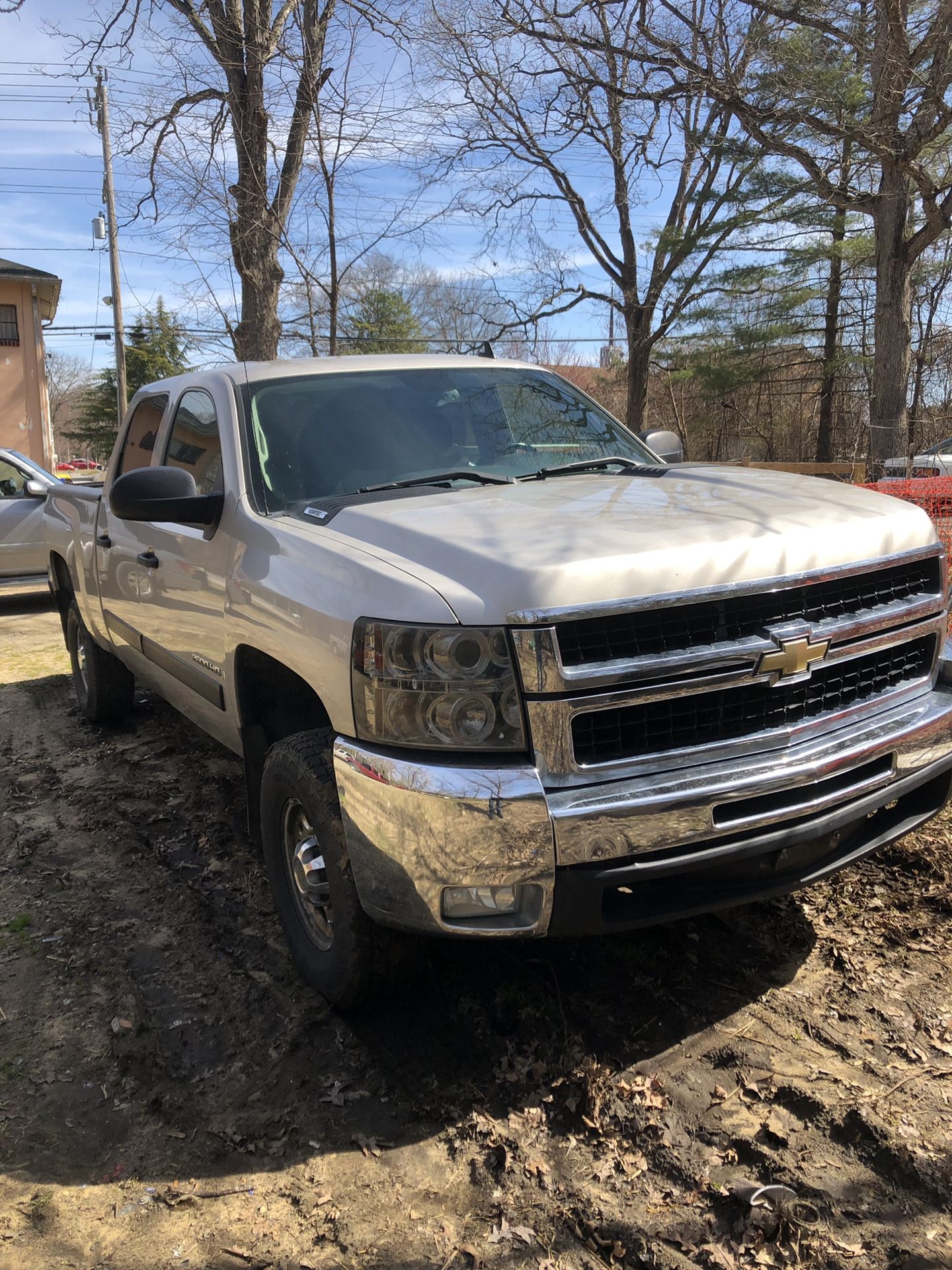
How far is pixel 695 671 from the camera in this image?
241 centimetres

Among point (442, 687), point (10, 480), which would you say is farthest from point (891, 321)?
point (442, 687)

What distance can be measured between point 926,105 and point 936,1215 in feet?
37.8

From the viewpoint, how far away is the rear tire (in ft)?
19.6

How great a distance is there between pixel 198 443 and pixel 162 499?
77cm

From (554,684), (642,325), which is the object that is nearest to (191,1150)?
(554,684)

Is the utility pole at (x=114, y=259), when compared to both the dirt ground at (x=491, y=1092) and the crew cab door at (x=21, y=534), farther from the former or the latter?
the dirt ground at (x=491, y=1092)

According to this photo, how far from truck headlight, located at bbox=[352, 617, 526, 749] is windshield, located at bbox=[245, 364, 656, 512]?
46.0 inches

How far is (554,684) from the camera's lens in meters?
2.28

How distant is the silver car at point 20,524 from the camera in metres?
11.4

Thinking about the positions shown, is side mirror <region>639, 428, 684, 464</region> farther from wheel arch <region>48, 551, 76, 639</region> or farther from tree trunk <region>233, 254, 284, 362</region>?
tree trunk <region>233, 254, 284, 362</region>

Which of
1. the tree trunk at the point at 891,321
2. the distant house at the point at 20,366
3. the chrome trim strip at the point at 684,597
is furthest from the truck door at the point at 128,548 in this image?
the distant house at the point at 20,366

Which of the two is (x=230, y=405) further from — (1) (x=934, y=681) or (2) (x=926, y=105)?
(2) (x=926, y=105)

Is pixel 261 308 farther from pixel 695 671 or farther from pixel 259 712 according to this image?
pixel 695 671

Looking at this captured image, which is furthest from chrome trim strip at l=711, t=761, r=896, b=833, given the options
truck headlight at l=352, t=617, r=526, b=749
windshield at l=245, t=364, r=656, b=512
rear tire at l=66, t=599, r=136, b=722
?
rear tire at l=66, t=599, r=136, b=722
